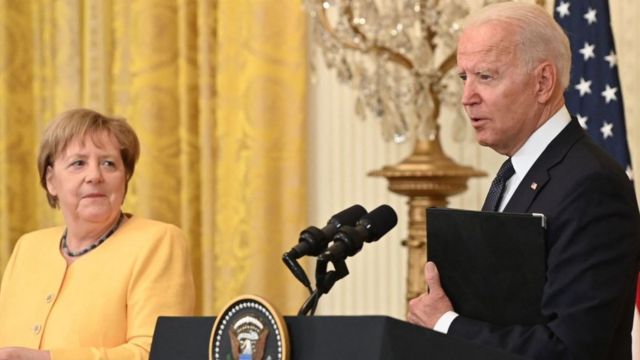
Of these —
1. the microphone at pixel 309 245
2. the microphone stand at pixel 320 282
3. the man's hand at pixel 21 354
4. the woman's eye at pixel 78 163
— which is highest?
the woman's eye at pixel 78 163

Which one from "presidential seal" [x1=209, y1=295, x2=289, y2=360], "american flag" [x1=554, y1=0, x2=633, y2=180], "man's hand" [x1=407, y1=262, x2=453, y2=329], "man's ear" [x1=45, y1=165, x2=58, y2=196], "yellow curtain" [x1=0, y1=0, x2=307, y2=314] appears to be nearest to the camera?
"presidential seal" [x1=209, y1=295, x2=289, y2=360]

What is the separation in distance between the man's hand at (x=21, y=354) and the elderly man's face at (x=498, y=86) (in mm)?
1485

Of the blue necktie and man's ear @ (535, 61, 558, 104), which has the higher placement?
man's ear @ (535, 61, 558, 104)

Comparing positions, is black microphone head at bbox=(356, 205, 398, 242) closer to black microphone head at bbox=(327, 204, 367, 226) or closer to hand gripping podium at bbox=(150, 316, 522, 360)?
black microphone head at bbox=(327, 204, 367, 226)

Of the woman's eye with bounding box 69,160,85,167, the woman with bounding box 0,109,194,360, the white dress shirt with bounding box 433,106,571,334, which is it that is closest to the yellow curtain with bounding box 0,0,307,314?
the woman with bounding box 0,109,194,360

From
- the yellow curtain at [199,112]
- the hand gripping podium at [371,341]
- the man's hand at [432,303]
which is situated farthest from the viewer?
the yellow curtain at [199,112]

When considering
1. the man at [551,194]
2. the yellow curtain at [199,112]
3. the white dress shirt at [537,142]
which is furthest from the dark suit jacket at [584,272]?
the yellow curtain at [199,112]

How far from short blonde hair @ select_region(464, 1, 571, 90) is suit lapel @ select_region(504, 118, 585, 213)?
124 millimetres

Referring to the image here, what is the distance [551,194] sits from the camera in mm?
2510

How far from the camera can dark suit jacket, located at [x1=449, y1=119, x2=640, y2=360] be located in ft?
7.74

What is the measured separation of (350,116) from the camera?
589 centimetres

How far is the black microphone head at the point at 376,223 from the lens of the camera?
2359mm

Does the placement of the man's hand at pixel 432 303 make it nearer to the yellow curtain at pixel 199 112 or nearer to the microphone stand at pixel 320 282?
the microphone stand at pixel 320 282

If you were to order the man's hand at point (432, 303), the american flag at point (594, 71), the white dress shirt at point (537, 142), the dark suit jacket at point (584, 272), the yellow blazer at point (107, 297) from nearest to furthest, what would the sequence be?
the dark suit jacket at point (584, 272) < the man's hand at point (432, 303) < the white dress shirt at point (537, 142) < the yellow blazer at point (107, 297) < the american flag at point (594, 71)
